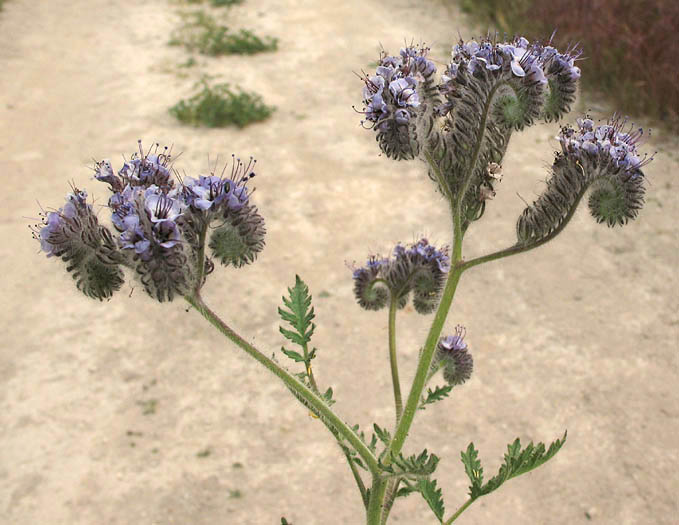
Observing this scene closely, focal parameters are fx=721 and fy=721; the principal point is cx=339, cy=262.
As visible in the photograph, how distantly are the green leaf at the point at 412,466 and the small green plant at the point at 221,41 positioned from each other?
7024 mm

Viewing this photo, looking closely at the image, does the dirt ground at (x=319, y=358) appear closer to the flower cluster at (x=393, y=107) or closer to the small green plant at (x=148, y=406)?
the small green plant at (x=148, y=406)

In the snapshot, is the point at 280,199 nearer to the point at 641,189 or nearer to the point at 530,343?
the point at 530,343

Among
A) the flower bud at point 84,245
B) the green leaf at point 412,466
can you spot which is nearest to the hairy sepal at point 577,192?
the green leaf at point 412,466

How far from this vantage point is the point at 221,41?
26.7ft

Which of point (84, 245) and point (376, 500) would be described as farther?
point (376, 500)

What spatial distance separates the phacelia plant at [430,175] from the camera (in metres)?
1.46

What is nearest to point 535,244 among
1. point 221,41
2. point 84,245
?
point 84,245

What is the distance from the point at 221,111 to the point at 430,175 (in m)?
5.05

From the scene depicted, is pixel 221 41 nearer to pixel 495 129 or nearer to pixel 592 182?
pixel 495 129

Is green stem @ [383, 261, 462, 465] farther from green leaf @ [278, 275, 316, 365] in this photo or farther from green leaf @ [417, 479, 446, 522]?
green leaf @ [278, 275, 316, 365]

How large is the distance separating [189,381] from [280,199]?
1885mm

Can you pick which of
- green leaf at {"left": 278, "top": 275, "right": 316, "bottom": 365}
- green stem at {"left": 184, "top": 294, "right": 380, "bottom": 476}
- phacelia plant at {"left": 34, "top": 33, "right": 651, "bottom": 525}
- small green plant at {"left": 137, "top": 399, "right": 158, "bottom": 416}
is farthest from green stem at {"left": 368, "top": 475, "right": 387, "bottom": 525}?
small green plant at {"left": 137, "top": 399, "right": 158, "bottom": 416}

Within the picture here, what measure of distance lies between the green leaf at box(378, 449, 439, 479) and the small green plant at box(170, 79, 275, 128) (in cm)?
516

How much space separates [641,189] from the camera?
64.7 inches
